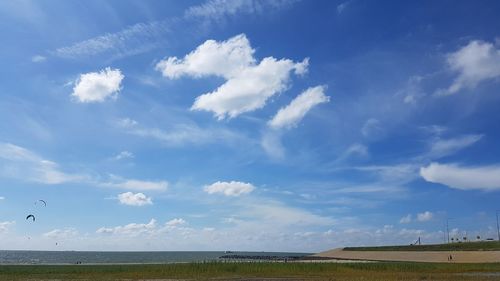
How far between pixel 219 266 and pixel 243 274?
6.35 m

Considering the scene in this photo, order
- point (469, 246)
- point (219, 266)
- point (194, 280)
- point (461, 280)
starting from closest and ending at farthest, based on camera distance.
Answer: point (461, 280)
point (194, 280)
point (219, 266)
point (469, 246)

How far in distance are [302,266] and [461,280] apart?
2718 centimetres

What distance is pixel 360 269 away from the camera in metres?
72.8

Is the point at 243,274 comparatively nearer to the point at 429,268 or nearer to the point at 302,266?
the point at 302,266

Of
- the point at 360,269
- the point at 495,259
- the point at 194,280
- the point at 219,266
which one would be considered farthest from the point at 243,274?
the point at 495,259

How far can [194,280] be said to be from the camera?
5588 centimetres

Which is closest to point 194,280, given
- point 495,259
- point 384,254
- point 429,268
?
point 429,268

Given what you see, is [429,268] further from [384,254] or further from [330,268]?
[384,254]

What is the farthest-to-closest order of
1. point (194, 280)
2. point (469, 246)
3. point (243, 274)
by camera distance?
point (469, 246), point (243, 274), point (194, 280)

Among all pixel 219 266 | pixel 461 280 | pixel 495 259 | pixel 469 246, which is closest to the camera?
pixel 461 280

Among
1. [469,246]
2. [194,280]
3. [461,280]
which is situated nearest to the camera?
[461,280]

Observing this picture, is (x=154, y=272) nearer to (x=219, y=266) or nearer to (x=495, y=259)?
(x=219, y=266)

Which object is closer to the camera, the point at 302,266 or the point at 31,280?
the point at 31,280

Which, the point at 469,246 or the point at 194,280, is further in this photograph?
the point at 469,246
